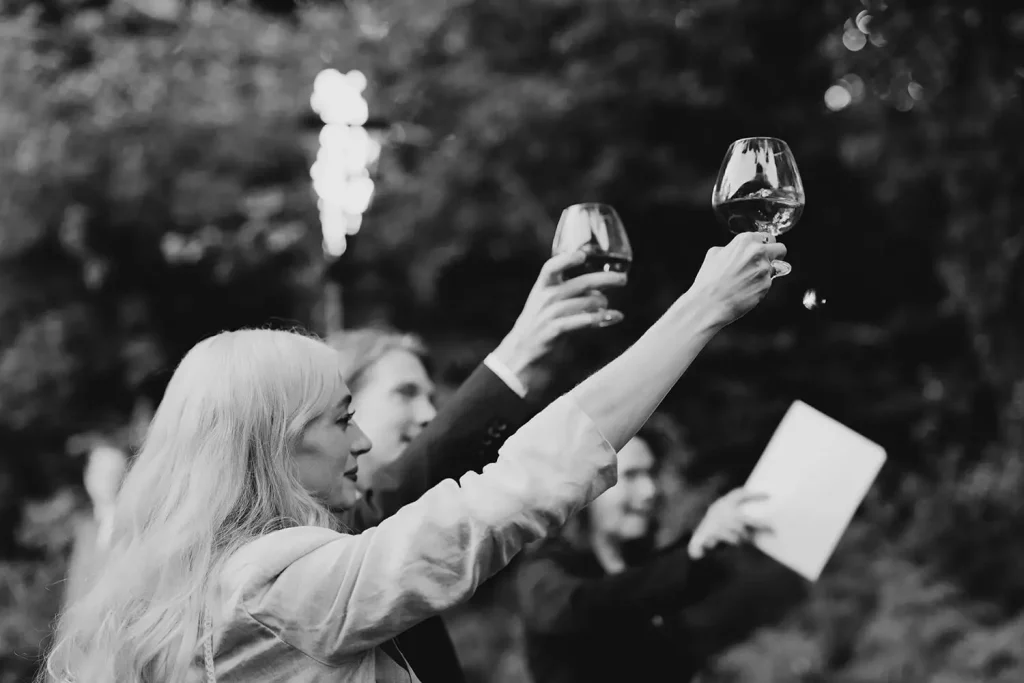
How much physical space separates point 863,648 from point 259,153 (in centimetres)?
541

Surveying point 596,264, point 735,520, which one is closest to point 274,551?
point 596,264

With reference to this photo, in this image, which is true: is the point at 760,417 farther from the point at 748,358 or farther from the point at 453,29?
the point at 453,29

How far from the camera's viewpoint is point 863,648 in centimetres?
650

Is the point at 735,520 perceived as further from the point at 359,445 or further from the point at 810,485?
the point at 359,445

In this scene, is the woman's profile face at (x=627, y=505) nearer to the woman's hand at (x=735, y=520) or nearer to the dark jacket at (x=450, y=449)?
the woman's hand at (x=735, y=520)

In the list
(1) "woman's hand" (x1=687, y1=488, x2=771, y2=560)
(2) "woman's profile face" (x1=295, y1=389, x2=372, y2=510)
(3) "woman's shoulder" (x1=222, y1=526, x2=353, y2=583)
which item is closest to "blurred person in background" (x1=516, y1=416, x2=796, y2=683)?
(1) "woman's hand" (x1=687, y1=488, x2=771, y2=560)

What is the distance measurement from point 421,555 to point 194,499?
456 mm

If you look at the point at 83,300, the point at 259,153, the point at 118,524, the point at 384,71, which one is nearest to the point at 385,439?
the point at 118,524

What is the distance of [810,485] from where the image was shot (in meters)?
2.45

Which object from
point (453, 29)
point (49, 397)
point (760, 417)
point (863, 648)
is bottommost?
point (863, 648)

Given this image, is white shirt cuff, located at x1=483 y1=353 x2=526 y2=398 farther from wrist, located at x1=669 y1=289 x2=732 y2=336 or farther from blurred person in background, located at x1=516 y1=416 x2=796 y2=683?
blurred person in background, located at x1=516 y1=416 x2=796 y2=683

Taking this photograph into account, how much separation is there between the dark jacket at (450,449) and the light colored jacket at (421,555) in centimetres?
53

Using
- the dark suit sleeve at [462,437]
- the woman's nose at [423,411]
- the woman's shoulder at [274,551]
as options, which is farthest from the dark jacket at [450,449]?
the woman's nose at [423,411]

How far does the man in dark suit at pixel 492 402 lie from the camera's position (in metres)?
1.94
